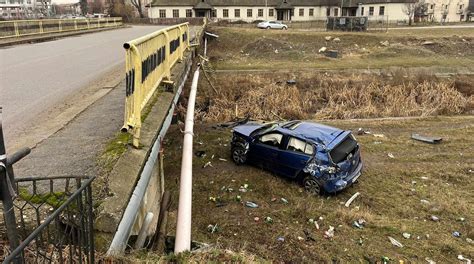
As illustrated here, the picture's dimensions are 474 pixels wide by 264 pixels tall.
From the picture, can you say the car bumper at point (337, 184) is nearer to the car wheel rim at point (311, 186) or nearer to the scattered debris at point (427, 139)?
the car wheel rim at point (311, 186)

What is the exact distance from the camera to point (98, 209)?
354 cm

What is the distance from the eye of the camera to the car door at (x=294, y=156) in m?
10.7

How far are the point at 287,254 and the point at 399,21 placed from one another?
225ft

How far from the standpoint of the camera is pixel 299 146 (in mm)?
10953

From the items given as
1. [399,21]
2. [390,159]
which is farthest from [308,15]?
[390,159]

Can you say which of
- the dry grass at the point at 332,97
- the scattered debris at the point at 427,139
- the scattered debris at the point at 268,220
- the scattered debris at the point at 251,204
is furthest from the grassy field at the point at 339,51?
the scattered debris at the point at 268,220

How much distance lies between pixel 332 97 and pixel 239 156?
477 inches

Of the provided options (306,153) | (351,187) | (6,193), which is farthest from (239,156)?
(6,193)

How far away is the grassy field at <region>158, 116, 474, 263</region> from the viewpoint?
7941 millimetres

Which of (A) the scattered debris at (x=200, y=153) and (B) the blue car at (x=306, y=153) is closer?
(B) the blue car at (x=306, y=153)

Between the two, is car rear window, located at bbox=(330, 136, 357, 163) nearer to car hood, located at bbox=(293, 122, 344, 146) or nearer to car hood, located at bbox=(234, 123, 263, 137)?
car hood, located at bbox=(293, 122, 344, 146)

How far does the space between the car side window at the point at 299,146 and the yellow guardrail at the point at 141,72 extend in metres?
3.88

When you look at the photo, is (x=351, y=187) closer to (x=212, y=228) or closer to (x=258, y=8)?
(x=212, y=228)

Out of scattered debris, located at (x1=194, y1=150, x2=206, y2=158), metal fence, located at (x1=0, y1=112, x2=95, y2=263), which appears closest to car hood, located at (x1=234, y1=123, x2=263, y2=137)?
scattered debris, located at (x1=194, y1=150, x2=206, y2=158)
